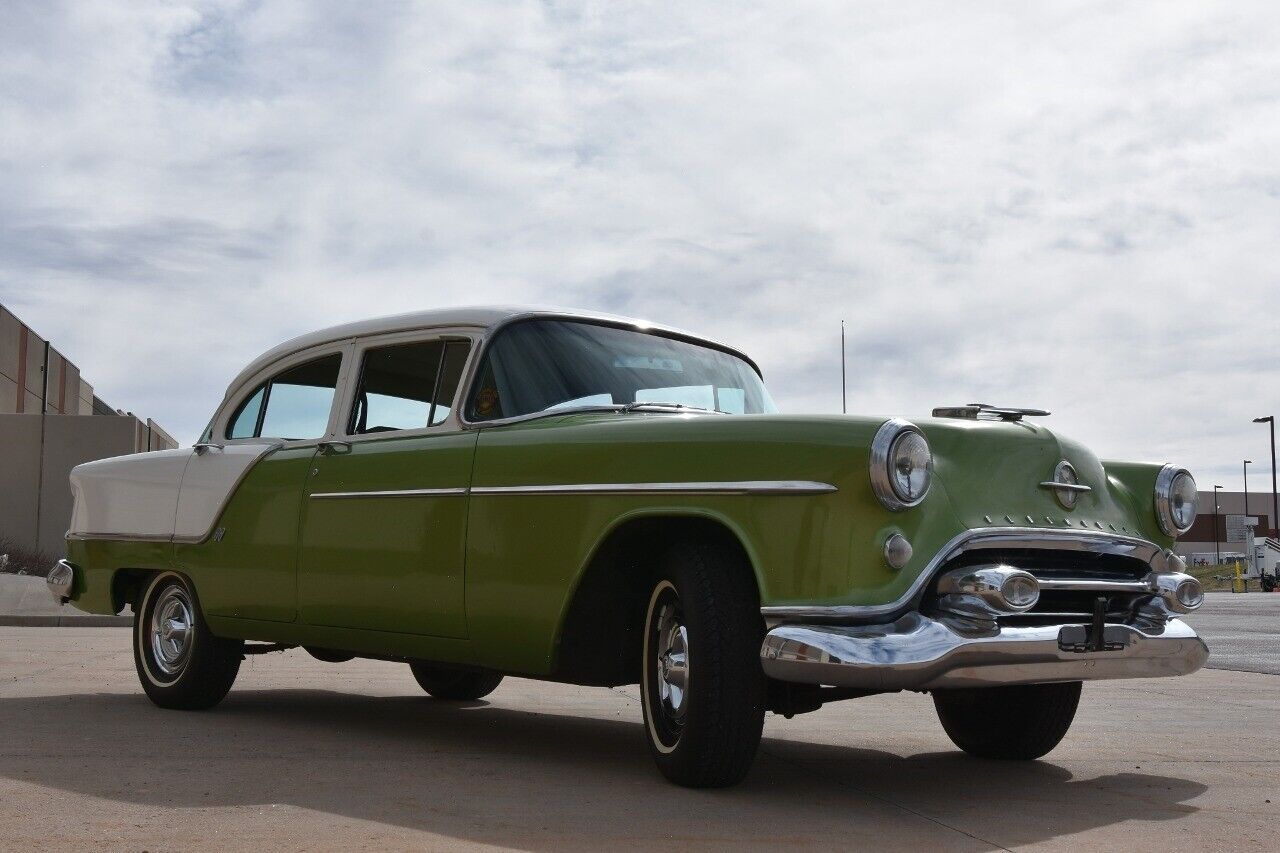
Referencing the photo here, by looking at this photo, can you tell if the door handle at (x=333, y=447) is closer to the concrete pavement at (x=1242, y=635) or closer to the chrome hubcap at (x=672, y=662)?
the chrome hubcap at (x=672, y=662)

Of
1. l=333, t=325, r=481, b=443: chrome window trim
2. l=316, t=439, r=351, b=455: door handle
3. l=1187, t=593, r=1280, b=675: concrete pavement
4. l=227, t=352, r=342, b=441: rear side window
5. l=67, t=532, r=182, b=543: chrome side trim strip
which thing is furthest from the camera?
l=1187, t=593, r=1280, b=675: concrete pavement

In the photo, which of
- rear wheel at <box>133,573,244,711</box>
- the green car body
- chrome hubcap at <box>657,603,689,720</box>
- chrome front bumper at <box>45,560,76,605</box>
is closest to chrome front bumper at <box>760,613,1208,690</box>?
the green car body

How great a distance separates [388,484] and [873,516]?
2.42 m

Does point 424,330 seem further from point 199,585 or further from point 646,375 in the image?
point 199,585

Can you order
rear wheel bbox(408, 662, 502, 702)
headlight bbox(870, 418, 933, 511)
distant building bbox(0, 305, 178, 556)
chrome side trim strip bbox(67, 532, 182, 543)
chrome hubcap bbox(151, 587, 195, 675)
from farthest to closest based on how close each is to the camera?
1. distant building bbox(0, 305, 178, 556)
2. rear wheel bbox(408, 662, 502, 702)
3. chrome side trim strip bbox(67, 532, 182, 543)
4. chrome hubcap bbox(151, 587, 195, 675)
5. headlight bbox(870, 418, 933, 511)

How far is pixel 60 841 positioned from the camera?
148 inches

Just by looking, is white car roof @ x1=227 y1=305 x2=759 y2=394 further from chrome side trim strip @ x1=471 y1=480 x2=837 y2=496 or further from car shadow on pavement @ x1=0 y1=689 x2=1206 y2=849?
car shadow on pavement @ x1=0 y1=689 x2=1206 y2=849

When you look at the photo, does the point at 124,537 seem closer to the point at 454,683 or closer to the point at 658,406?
the point at 454,683

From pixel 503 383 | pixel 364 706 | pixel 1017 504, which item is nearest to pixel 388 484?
pixel 503 383

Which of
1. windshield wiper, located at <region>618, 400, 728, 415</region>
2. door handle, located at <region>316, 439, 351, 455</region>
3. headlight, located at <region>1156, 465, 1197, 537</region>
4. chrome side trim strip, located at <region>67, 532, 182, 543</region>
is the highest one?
windshield wiper, located at <region>618, 400, 728, 415</region>

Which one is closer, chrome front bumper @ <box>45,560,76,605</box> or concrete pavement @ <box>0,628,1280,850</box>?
concrete pavement @ <box>0,628,1280,850</box>

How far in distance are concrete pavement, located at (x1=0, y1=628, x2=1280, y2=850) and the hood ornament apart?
132 cm

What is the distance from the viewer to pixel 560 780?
495 cm

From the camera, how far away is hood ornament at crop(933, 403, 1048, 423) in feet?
15.9
